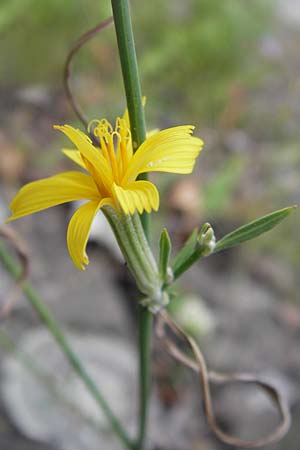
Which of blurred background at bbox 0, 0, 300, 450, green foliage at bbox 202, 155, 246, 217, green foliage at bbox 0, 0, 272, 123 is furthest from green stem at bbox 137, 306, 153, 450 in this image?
green foliage at bbox 0, 0, 272, 123

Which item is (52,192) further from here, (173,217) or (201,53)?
(201,53)

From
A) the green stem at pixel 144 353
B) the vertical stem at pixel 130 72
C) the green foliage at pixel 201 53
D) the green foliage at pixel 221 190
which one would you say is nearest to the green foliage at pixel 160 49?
the green foliage at pixel 201 53

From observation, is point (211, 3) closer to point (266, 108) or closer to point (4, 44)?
point (266, 108)

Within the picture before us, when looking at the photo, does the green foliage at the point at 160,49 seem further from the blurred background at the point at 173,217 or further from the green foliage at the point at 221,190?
the green foliage at the point at 221,190

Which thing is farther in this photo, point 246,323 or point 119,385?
point 246,323

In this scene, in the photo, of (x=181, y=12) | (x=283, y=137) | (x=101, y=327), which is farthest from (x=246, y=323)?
(x=181, y=12)

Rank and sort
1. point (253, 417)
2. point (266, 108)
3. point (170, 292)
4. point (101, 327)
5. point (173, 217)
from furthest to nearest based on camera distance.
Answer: point (266, 108) → point (173, 217) → point (101, 327) → point (253, 417) → point (170, 292)

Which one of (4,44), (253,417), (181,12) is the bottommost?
(253,417)
